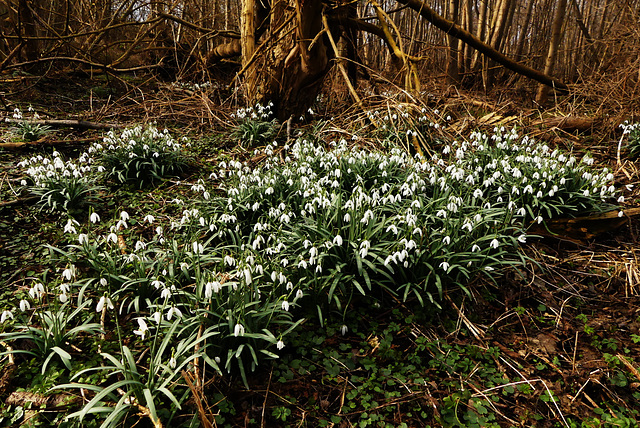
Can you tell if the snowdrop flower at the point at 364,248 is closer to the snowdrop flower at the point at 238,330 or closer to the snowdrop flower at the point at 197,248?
the snowdrop flower at the point at 238,330

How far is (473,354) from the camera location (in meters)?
2.67

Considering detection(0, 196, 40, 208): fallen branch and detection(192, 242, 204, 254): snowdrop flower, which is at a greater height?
detection(192, 242, 204, 254): snowdrop flower

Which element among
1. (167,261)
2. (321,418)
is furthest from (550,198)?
(167,261)

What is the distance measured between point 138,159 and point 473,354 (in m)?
4.22

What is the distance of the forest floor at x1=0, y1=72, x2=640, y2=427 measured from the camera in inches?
88.6

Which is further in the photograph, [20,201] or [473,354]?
[20,201]

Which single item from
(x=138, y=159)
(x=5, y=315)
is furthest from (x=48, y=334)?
(x=138, y=159)

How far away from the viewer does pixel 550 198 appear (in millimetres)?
4004

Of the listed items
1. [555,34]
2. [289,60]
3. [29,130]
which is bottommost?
[29,130]

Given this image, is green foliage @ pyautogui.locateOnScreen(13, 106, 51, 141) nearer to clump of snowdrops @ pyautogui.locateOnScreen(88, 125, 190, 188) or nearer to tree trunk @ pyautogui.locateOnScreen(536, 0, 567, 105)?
clump of snowdrops @ pyautogui.locateOnScreen(88, 125, 190, 188)

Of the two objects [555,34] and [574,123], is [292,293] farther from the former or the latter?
[555,34]

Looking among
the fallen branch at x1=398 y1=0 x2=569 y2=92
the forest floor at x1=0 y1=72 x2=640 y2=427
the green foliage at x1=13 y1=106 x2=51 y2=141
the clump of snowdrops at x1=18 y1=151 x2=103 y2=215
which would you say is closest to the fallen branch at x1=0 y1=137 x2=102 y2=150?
the green foliage at x1=13 y1=106 x2=51 y2=141

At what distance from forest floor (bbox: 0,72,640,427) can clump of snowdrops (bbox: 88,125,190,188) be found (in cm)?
57

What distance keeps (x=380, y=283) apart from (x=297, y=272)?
60 centimetres
